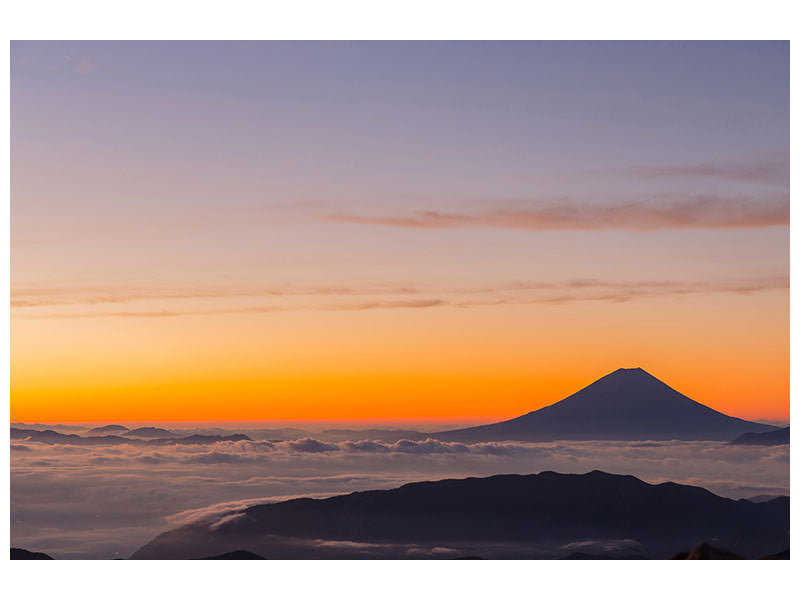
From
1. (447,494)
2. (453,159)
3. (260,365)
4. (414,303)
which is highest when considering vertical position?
(453,159)

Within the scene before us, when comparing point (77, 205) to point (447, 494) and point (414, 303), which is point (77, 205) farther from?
point (447, 494)

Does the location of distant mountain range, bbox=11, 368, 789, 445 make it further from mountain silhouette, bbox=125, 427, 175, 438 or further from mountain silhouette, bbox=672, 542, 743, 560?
mountain silhouette, bbox=672, 542, 743, 560

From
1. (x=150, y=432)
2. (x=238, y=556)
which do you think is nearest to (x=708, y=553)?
(x=238, y=556)

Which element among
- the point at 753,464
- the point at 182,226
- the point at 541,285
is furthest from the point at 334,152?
the point at 753,464

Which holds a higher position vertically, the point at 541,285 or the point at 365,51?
the point at 365,51

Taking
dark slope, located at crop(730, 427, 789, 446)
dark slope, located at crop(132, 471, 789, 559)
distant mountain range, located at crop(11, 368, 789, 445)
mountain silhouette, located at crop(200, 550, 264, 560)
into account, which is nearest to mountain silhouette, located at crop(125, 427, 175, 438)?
distant mountain range, located at crop(11, 368, 789, 445)

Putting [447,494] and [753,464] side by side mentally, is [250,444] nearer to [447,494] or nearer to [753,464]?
[447,494]
